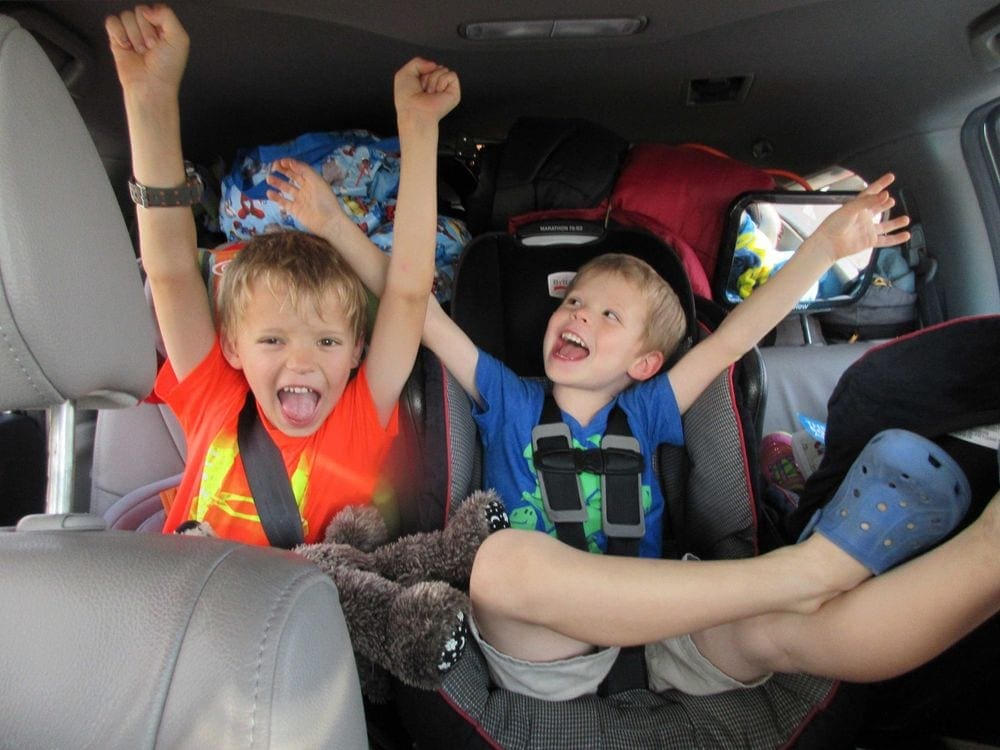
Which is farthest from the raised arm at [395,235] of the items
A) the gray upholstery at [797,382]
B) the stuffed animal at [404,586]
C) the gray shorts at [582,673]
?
the gray upholstery at [797,382]

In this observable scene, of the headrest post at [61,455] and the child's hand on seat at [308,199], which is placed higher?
the child's hand on seat at [308,199]

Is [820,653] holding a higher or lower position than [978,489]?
lower

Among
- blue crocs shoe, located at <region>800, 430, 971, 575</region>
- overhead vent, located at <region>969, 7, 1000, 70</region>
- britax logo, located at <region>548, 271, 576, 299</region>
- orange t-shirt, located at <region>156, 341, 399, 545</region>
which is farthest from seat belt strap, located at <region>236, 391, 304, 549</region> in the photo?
overhead vent, located at <region>969, 7, 1000, 70</region>

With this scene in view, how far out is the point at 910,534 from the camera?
3.67 ft

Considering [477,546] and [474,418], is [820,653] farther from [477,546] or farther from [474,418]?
[474,418]

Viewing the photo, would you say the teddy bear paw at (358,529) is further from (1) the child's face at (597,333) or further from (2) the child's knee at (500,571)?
(1) the child's face at (597,333)

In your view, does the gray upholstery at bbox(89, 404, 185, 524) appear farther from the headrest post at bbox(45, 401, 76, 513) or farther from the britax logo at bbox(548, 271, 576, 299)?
the britax logo at bbox(548, 271, 576, 299)

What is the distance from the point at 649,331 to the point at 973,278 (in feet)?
4.26

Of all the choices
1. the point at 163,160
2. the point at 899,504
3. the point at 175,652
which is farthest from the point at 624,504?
the point at 163,160

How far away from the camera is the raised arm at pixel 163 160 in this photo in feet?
3.50

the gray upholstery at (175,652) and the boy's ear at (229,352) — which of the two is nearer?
the gray upholstery at (175,652)

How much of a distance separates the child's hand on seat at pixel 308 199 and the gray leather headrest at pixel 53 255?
61cm

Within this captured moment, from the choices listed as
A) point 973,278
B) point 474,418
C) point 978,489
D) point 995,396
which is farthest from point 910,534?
point 973,278

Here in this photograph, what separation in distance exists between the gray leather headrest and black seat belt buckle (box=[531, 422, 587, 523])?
0.92 metres
